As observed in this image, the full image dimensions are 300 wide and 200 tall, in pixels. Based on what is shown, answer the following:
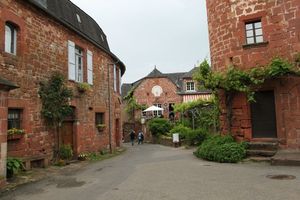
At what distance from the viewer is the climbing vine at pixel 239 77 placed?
10.9 meters

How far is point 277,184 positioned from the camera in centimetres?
705

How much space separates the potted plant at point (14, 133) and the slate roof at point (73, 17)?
4389 mm

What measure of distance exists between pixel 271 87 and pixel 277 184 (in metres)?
5.48

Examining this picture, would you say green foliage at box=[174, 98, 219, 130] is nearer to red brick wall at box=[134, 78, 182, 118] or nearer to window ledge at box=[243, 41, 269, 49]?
red brick wall at box=[134, 78, 182, 118]

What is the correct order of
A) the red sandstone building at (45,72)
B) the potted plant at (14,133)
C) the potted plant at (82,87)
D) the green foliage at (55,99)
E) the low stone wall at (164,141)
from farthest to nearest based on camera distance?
the low stone wall at (164,141)
the potted plant at (82,87)
the green foliage at (55,99)
the red sandstone building at (45,72)
the potted plant at (14,133)

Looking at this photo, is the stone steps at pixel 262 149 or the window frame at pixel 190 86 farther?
the window frame at pixel 190 86

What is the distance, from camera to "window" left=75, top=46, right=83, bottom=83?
48.0ft

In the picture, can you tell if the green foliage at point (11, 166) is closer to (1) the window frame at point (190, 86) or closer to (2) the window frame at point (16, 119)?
(2) the window frame at point (16, 119)

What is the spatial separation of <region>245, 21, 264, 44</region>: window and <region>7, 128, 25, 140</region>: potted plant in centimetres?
910

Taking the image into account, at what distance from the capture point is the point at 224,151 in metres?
11.1

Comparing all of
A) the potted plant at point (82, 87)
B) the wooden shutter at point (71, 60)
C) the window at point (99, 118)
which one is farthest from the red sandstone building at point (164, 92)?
the wooden shutter at point (71, 60)

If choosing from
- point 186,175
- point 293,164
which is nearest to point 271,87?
point 293,164

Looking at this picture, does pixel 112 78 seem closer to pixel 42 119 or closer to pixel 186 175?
pixel 42 119

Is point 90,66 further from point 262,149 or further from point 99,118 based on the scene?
point 262,149
